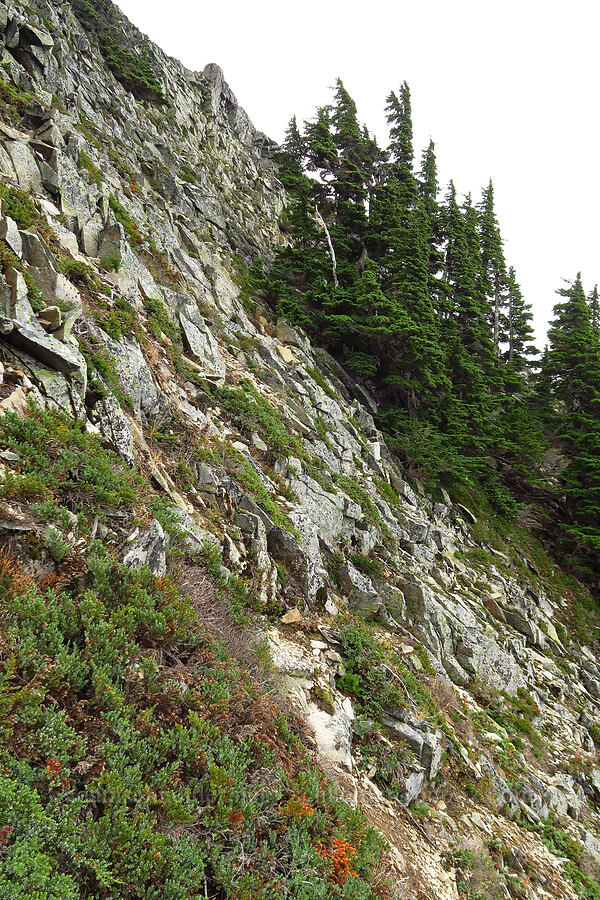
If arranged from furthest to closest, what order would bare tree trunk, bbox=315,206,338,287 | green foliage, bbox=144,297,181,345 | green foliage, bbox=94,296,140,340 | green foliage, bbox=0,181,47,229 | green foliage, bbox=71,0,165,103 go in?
1. green foliage, bbox=71,0,165,103
2. bare tree trunk, bbox=315,206,338,287
3. green foliage, bbox=144,297,181,345
4. green foliage, bbox=94,296,140,340
5. green foliage, bbox=0,181,47,229

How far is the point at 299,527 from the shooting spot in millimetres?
11414

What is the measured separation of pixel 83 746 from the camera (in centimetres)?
352

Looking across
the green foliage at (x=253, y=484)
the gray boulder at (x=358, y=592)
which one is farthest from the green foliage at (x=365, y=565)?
the green foliage at (x=253, y=484)

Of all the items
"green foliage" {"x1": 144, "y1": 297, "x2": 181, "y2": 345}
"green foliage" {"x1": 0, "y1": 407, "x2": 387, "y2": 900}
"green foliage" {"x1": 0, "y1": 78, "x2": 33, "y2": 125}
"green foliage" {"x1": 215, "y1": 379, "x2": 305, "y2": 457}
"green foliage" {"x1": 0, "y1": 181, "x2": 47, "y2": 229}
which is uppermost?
"green foliage" {"x1": 0, "y1": 78, "x2": 33, "y2": 125}

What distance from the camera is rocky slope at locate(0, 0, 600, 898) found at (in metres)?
6.93

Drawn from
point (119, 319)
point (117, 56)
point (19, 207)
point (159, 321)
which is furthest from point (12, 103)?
point (117, 56)

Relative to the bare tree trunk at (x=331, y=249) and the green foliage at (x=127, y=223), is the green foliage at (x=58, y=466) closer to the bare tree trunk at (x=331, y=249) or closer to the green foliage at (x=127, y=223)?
the green foliage at (x=127, y=223)

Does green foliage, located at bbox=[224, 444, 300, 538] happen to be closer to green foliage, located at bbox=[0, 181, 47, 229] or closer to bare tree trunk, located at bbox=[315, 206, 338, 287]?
green foliage, located at bbox=[0, 181, 47, 229]

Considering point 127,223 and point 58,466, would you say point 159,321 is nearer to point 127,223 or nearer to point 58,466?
point 127,223

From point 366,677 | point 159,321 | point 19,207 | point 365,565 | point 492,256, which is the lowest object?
point 366,677

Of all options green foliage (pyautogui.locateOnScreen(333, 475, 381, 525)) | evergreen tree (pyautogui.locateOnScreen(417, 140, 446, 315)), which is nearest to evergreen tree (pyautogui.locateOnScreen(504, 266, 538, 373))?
evergreen tree (pyautogui.locateOnScreen(417, 140, 446, 315))

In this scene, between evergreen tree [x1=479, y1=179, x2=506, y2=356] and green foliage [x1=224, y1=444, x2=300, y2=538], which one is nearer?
green foliage [x1=224, y1=444, x2=300, y2=538]

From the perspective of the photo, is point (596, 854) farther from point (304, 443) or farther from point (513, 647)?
point (304, 443)

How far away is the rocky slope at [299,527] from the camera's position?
22.7 feet
